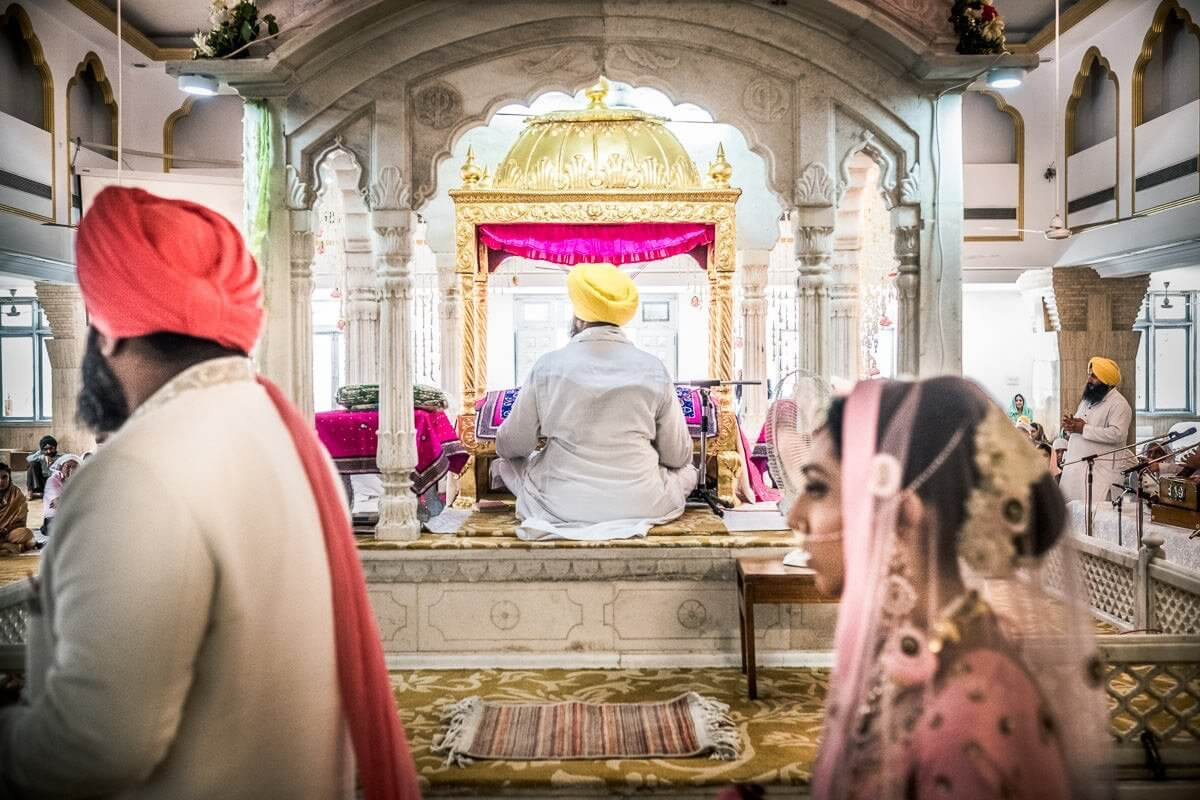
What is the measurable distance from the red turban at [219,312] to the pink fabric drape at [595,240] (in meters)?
4.77

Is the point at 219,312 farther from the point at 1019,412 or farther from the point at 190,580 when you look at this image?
the point at 1019,412

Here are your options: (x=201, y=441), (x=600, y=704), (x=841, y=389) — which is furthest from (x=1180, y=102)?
(x=201, y=441)

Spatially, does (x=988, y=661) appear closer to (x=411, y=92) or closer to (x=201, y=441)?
(x=201, y=441)

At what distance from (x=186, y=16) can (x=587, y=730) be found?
10.3 metres

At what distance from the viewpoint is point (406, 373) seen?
4.72 metres

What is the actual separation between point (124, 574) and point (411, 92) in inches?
149

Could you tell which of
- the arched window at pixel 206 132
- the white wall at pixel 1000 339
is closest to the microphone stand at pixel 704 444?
the arched window at pixel 206 132

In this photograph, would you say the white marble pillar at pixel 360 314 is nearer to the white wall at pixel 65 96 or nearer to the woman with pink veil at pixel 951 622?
the white wall at pixel 65 96

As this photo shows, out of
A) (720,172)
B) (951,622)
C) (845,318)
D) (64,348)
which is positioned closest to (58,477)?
(64,348)

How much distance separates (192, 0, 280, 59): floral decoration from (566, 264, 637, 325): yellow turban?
1.84 m

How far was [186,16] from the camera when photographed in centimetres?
1092

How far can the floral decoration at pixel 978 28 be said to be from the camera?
4281 millimetres

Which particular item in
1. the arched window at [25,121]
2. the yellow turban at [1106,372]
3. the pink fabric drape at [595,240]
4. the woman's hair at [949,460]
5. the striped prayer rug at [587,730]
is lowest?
the striped prayer rug at [587,730]

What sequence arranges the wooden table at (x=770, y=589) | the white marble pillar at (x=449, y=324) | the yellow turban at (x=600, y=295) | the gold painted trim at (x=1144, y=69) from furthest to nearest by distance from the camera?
the gold painted trim at (x=1144, y=69) < the white marble pillar at (x=449, y=324) < the yellow turban at (x=600, y=295) < the wooden table at (x=770, y=589)
